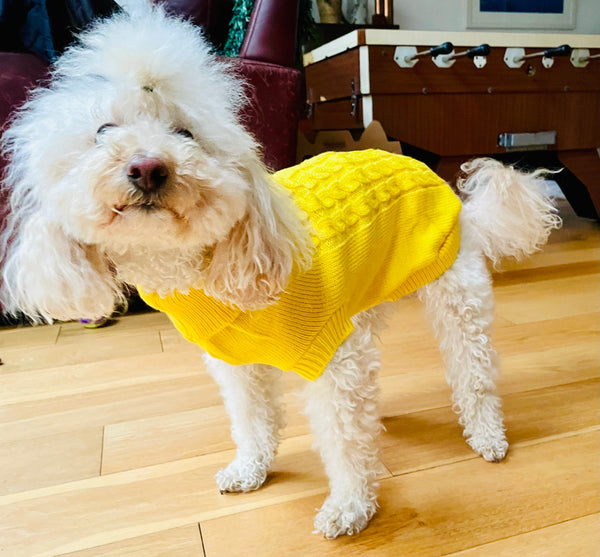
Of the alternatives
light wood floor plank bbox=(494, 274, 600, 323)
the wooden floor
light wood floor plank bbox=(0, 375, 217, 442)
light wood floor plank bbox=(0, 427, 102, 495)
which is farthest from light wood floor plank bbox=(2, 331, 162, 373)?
light wood floor plank bbox=(494, 274, 600, 323)

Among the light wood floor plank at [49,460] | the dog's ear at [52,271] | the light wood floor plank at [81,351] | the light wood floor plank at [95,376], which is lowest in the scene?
the light wood floor plank at [81,351]

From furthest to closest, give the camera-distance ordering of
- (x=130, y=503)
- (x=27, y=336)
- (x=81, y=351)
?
1. (x=27, y=336)
2. (x=81, y=351)
3. (x=130, y=503)

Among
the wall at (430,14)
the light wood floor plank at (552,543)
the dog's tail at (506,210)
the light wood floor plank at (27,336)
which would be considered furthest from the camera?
the wall at (430,14)

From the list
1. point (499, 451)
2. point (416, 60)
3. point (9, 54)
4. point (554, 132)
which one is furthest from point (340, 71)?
point (499, 451)

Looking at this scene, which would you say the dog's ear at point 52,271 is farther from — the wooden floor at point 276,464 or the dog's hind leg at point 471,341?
the dog's hind leg at point 471,341

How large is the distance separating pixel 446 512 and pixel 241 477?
1.19 ft

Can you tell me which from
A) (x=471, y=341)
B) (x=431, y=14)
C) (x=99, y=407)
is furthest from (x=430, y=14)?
(x=99, y=407)

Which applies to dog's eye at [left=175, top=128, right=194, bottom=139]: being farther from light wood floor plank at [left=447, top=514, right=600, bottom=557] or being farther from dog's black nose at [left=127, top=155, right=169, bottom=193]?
light wood floor plank at [left=447, top=514, right=600, bottom=557]

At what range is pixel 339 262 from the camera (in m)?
0.78

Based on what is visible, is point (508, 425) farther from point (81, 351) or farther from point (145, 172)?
point (81, 351)

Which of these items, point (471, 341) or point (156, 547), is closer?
point (156, 547)

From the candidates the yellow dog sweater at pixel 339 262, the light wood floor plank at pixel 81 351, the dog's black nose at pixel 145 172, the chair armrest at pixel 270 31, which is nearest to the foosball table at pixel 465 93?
the chair armrest at pixel 270 31

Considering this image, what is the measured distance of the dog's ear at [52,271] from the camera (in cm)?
62

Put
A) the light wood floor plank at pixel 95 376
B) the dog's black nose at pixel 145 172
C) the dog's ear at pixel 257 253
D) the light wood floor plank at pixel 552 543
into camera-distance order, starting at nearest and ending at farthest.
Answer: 1. the dog's black nose at pixel 145 172
2. the dog's ear at pixel 257 253
3. the light wood floor plank at pixel 552 543
4. the light wood floor plank at pixel 95 376
